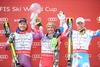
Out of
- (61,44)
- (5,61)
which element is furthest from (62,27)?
(5,61)

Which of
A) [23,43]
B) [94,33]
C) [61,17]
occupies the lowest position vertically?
[23,43]

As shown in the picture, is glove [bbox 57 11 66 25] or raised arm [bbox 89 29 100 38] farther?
glove [bbox 57 11 66 25]

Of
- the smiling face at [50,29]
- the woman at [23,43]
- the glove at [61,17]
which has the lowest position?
the woman at [23,43]

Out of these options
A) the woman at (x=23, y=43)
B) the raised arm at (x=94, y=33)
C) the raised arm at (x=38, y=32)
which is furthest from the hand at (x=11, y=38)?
the raised arm at (x=94, y=33)

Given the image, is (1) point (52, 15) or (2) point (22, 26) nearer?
(2) point (22, 26)

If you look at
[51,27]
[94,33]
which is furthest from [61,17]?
[94,33]

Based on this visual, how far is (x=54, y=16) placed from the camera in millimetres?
4039

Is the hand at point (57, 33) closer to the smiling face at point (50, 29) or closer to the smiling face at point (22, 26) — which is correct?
the smiling face at point (50, 29)

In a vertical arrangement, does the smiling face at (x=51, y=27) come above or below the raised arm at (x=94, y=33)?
above

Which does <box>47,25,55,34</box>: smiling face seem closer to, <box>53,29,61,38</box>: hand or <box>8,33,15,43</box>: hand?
<box>53,29,61,38</box>: hand

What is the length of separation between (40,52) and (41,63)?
0.30 meters

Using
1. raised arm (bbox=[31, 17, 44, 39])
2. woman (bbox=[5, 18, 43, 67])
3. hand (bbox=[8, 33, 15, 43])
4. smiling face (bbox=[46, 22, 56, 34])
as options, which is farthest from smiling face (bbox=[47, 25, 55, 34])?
hand (bbox=[8, 33, 15, 43])

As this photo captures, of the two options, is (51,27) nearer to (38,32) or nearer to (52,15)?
(38,32)

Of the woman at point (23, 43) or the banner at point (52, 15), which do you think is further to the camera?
the banner at point (52, 15)
